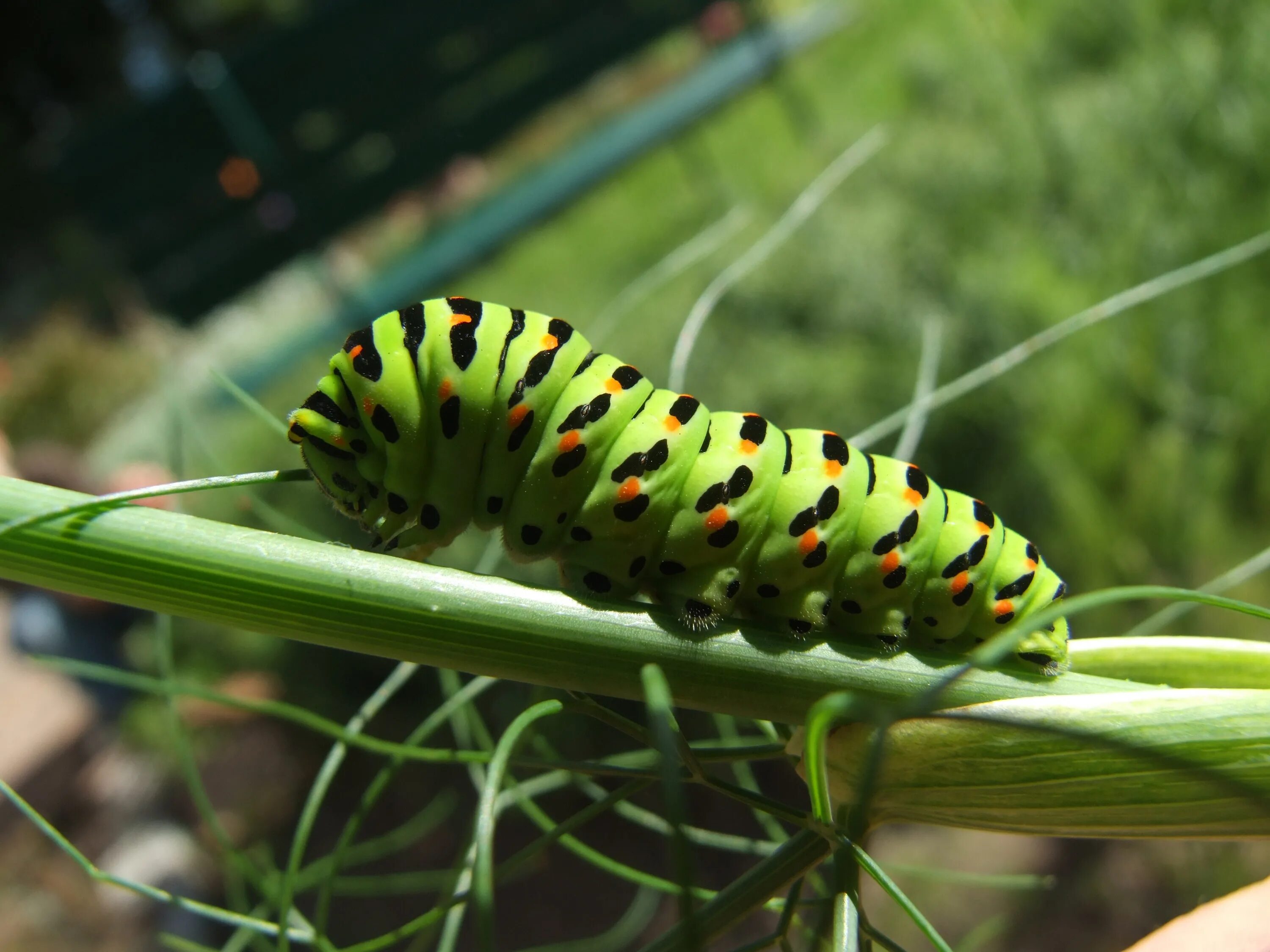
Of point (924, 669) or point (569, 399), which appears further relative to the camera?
point (569, 399)

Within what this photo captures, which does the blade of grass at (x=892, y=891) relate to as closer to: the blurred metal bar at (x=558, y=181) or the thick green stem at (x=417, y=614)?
the thick green stem at (x=417, y=614)

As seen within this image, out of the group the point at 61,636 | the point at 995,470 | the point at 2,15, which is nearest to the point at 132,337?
the point at 61,636

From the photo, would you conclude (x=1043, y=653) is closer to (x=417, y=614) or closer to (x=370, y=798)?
(x=417, y=614)

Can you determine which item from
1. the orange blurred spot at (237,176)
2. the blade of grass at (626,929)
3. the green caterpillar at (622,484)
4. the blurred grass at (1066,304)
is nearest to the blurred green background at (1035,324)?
the blurred grass at (1066,304)

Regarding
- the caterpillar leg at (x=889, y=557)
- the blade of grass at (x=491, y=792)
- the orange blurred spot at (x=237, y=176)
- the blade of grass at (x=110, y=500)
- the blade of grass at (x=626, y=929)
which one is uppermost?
the orange blurred spot at (x=237, y=176)

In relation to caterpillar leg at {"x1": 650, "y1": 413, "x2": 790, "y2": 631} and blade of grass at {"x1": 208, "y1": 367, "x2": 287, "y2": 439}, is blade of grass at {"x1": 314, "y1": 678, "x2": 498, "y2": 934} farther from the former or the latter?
blade of grass at {"x1": 208, "y1": 367, "x2": 287, "y2": 439}

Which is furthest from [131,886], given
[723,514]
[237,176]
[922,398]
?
[237,176]

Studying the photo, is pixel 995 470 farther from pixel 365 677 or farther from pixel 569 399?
pixel 365 677
